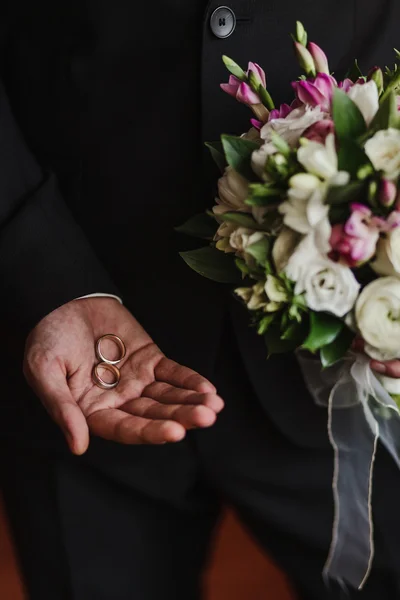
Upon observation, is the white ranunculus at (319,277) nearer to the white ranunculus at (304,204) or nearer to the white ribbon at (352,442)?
the white ranunculus at (304,204)

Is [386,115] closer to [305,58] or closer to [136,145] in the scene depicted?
A: [305,58]

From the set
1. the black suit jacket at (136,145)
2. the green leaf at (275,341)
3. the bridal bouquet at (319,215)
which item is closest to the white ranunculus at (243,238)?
the bridal bouquet at (319,215)

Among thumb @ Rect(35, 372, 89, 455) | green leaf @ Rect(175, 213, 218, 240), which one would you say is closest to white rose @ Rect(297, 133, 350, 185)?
green leaf @ Rect(175, 213, 218, 240)

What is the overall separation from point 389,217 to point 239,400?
45 cm

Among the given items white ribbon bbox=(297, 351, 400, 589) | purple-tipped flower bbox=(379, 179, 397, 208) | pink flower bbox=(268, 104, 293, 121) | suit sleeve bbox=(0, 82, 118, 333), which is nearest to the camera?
purple-tipped flower bbox=(379, 179, 397, 208)

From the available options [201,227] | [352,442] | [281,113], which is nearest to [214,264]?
[201,227]

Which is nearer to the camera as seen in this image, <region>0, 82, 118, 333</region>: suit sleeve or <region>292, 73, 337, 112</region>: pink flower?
<region>292, 73, 337, 112</region>: pink flower

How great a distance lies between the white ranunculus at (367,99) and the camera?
→ 0.63 meters

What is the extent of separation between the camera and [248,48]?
0.83 m

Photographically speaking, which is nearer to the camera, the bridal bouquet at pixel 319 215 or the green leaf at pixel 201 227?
the bridal bouquet at pixel 319 215

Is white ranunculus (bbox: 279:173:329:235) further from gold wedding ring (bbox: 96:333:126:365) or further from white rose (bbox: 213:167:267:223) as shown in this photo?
gold wedding ring (bbox: 96:333:126:365)

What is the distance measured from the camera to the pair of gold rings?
2.79 ft

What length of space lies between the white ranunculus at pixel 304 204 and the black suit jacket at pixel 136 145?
260mm

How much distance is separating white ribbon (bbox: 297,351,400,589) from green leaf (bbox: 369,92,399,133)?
9.9 inches
